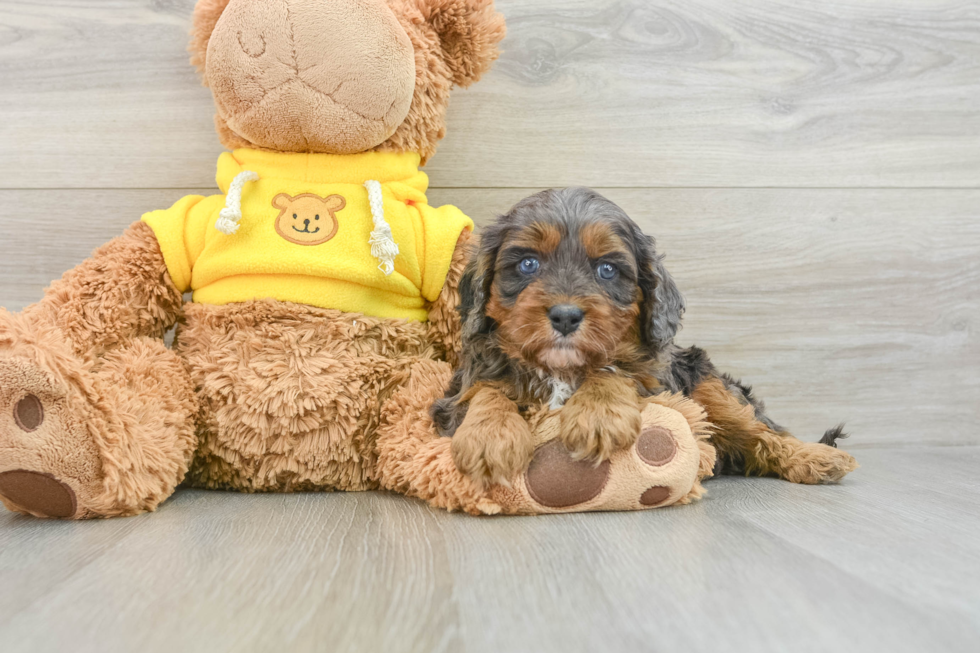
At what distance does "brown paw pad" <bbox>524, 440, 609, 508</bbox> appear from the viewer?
5.29 feet

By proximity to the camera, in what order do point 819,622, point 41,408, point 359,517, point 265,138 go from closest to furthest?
point 819,622 < point 41,408 < point 359,517 < point 265,138

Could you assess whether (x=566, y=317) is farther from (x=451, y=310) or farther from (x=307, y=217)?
(x=307, y=217)

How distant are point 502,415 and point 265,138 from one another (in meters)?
1.11

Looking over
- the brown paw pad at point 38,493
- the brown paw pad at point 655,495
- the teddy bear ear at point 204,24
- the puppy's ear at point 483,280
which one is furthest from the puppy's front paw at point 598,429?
the teddy bear ear at point 204,24

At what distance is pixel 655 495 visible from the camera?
Result: 1.67 meters

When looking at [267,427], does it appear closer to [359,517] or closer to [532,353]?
[359,517]

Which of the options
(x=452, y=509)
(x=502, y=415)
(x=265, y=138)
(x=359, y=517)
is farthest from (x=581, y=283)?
(x=265, y=138)

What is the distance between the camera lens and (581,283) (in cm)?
170

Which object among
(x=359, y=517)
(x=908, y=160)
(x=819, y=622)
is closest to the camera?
(x=819, y=622)

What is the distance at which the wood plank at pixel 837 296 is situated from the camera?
2.70 meters

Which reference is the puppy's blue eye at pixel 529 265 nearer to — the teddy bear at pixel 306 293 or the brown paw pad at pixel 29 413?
the teddy bear at pixel 306 293

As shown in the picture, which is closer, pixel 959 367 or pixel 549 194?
pixel 549 194

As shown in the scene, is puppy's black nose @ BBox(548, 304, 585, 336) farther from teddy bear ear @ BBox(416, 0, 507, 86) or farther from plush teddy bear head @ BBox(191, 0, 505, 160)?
teddy bear ear @ BBox(416, 0, 507, 86)

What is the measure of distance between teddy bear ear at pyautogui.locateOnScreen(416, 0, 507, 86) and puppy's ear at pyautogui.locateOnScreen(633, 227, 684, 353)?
79 cm
